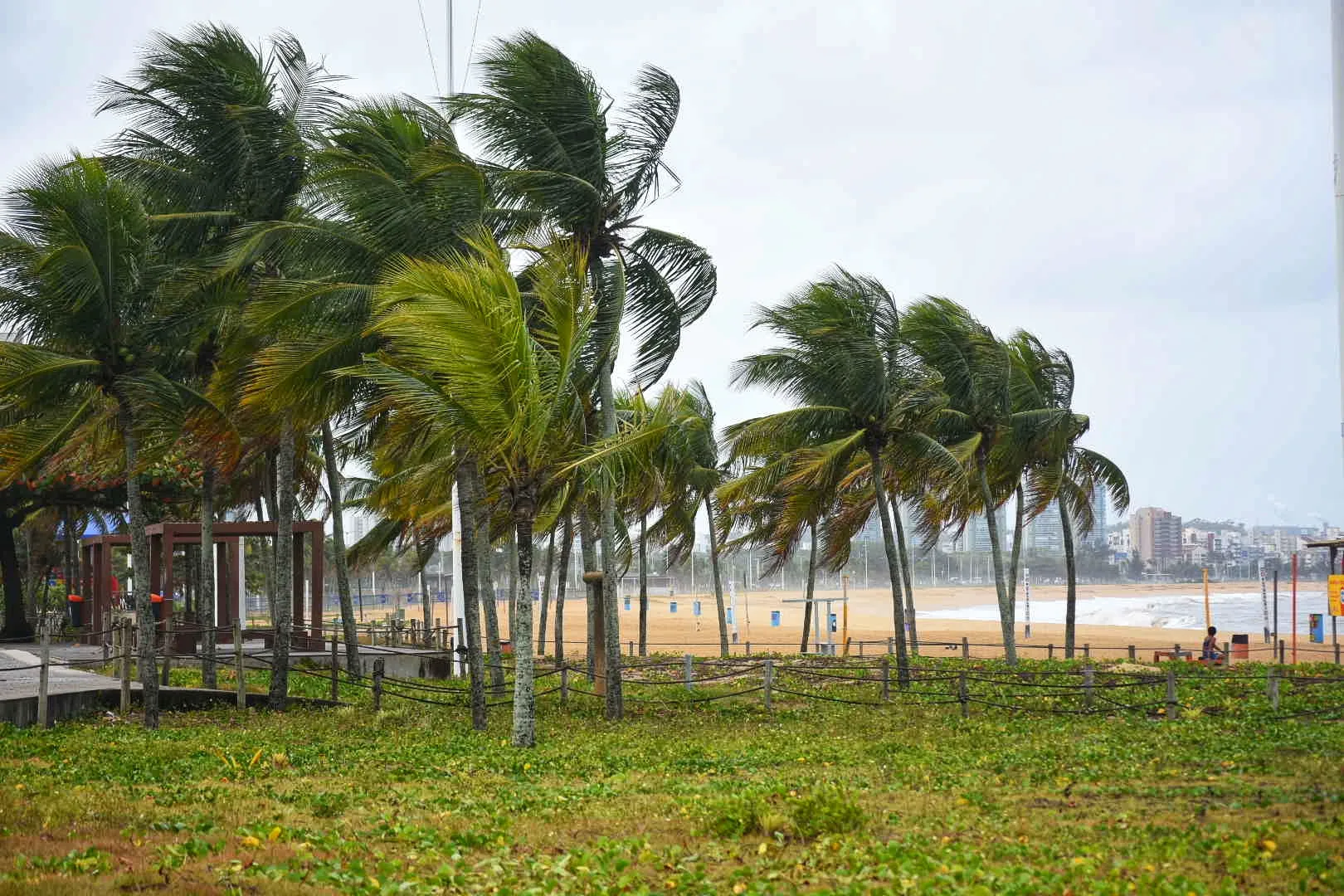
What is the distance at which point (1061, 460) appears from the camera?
93.0 ft

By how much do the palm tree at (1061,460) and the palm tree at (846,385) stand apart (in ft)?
13.7

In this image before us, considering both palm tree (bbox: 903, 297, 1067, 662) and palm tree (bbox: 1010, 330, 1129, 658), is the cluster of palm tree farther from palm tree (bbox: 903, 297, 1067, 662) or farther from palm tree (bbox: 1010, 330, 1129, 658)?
palm tree (bbox: 1010, 330, 1129, 658)

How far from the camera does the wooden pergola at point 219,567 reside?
27031 mm

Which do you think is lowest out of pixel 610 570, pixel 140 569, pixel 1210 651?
pixel 1210 651

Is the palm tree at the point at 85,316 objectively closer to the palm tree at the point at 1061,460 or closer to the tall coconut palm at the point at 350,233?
the tall coconut palm at the point at 350,233

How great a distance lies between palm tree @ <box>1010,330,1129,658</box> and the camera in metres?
27.1

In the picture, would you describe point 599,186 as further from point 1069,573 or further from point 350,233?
point 1069,573

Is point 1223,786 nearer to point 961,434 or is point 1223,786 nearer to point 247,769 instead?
point 247,769

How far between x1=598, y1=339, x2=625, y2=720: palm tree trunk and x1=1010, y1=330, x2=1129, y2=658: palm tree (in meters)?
11.3

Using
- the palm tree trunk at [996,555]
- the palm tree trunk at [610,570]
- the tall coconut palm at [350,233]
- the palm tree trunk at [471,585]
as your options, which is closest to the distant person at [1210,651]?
the palm tree trunk at [996,555]

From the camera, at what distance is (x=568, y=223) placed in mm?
18672

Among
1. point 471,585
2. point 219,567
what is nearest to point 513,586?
Result: point 471,585

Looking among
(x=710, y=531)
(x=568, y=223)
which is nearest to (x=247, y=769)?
(x=568, y=223)

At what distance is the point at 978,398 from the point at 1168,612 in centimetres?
8443
